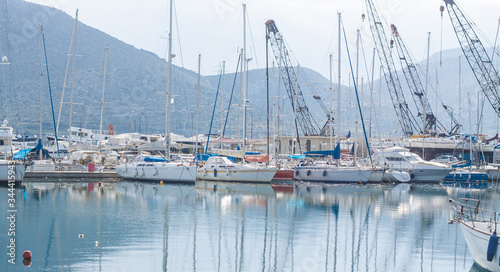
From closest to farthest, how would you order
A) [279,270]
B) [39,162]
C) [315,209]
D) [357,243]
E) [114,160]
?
[279,270] < [357,243] < [315,209] < [39,162] < [114,160]

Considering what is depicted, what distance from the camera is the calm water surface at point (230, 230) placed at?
2461 centimetres

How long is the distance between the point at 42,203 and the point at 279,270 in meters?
22.5

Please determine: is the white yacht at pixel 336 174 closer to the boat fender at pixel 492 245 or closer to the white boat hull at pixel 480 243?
the white boat hull at pixel 480 243

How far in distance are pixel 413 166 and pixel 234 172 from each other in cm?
1946

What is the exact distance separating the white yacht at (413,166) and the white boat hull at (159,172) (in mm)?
20659

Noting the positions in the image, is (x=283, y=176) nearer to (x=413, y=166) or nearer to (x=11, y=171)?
(x=413, y=166)

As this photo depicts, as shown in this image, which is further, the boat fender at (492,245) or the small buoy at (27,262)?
the small buoy at (27,262)

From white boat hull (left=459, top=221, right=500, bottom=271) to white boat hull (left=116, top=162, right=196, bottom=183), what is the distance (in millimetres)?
34129

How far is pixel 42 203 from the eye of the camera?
4009 centimetres

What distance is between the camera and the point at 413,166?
62.1m

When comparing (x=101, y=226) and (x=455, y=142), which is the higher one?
(x=455, y=142)

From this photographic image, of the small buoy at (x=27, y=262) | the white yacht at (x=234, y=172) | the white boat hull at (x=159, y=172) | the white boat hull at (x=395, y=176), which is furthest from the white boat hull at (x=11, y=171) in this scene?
the white boat hull at (x=395, y=176)

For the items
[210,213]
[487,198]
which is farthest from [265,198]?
[487,198]

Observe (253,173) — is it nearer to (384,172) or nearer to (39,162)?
(384,172)
